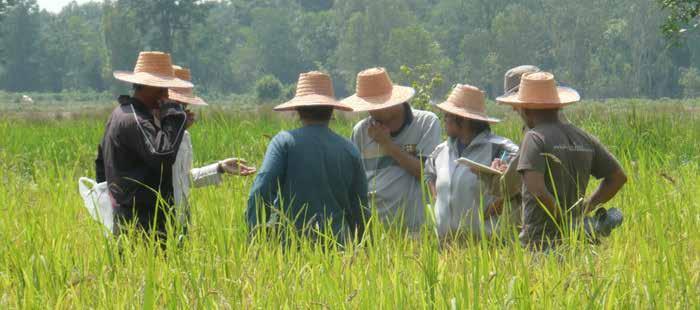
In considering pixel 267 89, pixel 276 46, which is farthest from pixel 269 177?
pixel 276 46

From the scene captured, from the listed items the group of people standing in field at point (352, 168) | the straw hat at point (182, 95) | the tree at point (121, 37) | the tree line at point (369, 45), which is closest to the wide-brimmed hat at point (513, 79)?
the group of people standing in field at point (352, 168)

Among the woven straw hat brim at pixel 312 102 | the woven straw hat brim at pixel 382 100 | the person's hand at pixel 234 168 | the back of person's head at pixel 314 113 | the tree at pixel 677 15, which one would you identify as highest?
the woven straw hat brim at pixel 312 102

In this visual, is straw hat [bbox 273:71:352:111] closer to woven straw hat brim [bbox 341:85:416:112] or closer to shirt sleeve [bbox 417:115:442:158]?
woven straw hat brim [bbox 341:85:416:112]

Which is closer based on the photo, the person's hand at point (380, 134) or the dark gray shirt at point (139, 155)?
the dark gray shirt at point (139, 155)

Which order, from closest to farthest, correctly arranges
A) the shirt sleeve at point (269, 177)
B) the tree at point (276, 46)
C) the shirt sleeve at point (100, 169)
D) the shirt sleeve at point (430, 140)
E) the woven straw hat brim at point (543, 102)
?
the woven straw hat brim at point (543, 102) → the shirt sleeve at point (269, 177) → the shirt sleeve at point (100, 169) → the shirt sleeve at point (430, 140) → the tree at point (276, 46)

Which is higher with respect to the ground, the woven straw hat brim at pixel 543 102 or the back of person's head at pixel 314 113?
the woven straw hat brim at pixel 543 102

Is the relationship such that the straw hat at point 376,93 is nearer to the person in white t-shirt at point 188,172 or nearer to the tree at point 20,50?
the person in white t-shirt at point 188,172

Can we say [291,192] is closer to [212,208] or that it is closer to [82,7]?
[212,208]

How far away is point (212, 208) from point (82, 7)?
175m

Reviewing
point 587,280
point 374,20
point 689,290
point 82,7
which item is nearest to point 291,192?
point 587,280

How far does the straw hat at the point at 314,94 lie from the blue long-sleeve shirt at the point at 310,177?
0.11 metres

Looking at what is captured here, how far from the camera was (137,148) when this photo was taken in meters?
4.44

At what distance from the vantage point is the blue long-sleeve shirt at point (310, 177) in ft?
15.1

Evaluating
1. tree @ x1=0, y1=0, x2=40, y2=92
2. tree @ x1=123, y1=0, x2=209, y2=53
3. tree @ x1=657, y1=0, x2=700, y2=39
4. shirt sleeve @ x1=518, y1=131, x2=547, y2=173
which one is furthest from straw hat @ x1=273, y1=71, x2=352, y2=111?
tree @ x1=0, y1=0, x2=40, y2=92
